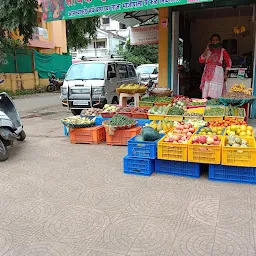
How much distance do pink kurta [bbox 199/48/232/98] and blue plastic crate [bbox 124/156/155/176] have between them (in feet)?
14.6

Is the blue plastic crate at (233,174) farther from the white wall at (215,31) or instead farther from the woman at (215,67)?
the white wall at (215,31)

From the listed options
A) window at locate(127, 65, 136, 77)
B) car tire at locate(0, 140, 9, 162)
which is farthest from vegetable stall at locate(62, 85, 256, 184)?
window at locate(127, 65, 136, 77)

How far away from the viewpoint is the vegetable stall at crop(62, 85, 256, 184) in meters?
4.20

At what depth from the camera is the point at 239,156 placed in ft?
13.5

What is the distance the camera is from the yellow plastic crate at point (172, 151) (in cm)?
435

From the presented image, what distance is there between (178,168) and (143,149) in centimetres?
59

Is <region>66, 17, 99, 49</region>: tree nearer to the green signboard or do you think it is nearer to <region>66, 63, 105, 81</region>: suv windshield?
<region>66, 63, 105, 81</region>: suv windshield

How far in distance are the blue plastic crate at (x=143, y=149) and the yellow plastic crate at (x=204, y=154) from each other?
53cm

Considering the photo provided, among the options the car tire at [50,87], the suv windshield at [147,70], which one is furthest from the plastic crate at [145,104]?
the car tire at [50,87]

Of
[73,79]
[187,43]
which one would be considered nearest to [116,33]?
[187,43]

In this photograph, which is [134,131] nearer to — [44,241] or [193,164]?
[193,164]

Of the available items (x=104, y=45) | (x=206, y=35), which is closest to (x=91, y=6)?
(x=206, y=35)

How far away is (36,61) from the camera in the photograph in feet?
65.0

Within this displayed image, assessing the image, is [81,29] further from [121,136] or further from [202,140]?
[202,140]
